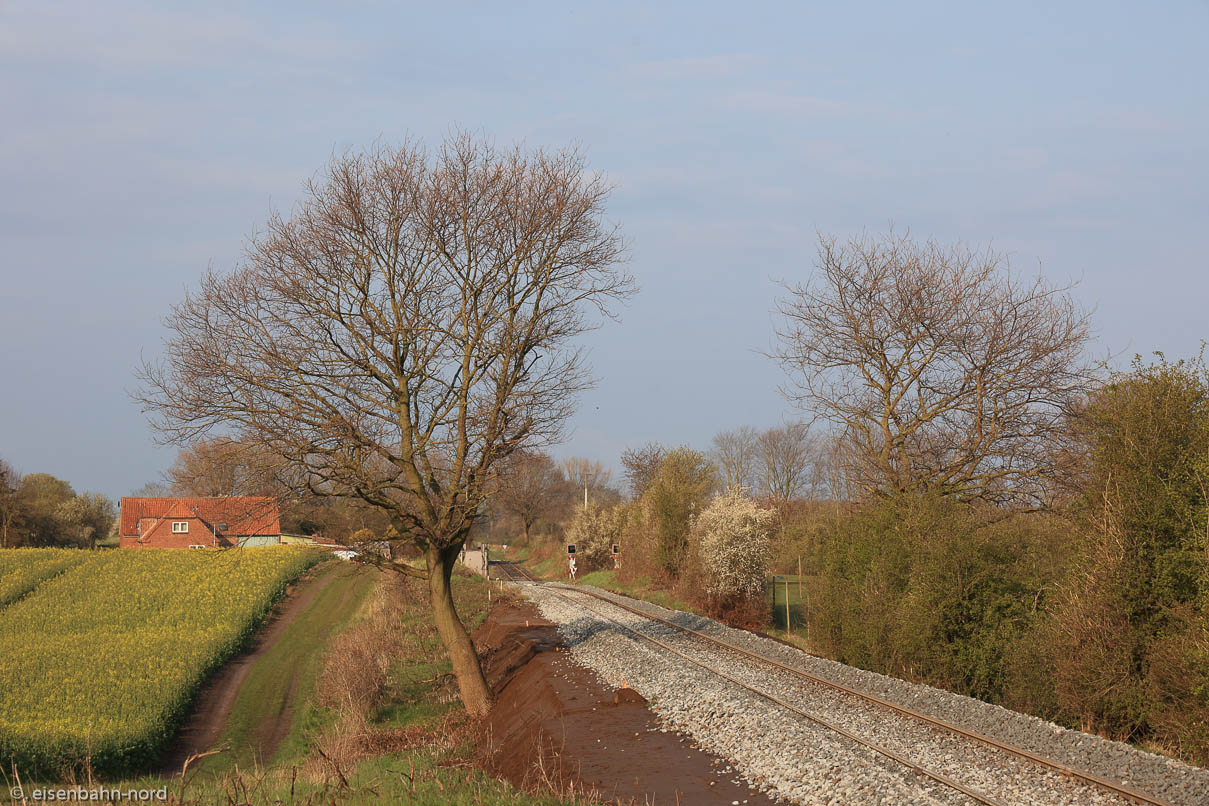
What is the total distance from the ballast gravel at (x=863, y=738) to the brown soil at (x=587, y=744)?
390 millimetres

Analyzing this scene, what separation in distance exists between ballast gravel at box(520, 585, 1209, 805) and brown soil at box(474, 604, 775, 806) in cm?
39

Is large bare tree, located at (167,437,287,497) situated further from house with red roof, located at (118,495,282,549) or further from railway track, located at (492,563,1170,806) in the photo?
house with red roof, located at (118,495,282,549)

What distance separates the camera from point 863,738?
1191 centimetres

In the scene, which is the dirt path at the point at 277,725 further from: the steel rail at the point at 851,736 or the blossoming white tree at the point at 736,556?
the blossoming white tree at the point at 736,556

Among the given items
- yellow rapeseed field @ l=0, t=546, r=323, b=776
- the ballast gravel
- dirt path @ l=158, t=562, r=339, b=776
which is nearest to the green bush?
the ballast gravel

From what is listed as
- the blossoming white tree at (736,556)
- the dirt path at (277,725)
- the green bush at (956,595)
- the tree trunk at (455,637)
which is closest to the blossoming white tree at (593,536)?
the blossoming white tree at (736,556)

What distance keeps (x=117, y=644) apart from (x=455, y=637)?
18247 millimetres

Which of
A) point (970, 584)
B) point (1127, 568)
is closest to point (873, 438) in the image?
point (970, 584)

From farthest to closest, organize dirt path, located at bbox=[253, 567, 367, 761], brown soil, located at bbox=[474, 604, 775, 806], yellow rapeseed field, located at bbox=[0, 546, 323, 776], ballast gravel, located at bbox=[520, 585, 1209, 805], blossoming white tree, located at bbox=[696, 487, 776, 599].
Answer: blossoming white tree, located at bbox=[696, 487, 776, 599]
dirt path, located at bbox=[253, 567, 367, 761]
yellow rapeseed field, located at bbox=[0, 546, 323, 776]
brown soil, located at bbox=[474, 604, 775, 806]
ballast gravel, located at bbox=[520, 585, 1209, 805]

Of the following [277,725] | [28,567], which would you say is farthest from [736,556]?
[28,567]

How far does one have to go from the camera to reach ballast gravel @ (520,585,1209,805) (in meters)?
9.55

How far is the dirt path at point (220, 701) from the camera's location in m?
22.4

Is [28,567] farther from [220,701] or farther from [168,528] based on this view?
[168,528]

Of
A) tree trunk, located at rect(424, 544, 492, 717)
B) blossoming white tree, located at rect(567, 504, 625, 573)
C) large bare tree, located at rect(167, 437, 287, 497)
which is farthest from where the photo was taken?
blossoming white tree, located at rect(567, 504, 625, 573)
